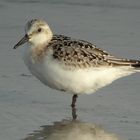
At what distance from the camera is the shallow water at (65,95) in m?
8.02

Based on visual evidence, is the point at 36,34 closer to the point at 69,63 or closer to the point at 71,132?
the point at 69,63

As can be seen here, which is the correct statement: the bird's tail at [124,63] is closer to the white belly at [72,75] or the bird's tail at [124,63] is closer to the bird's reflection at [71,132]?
the white belly at [72,75]

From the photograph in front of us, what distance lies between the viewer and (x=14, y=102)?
8812 millimetres

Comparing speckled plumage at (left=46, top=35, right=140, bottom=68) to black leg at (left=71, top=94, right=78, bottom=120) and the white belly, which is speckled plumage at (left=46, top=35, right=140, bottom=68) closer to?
the white belly

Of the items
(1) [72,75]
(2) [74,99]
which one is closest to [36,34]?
(1) [72,75]

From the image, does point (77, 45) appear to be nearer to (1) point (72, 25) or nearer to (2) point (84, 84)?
(2) point (84, 84)

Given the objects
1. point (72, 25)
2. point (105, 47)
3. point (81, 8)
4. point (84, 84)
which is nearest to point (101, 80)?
point (84, 84)

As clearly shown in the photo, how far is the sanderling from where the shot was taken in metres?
8.48

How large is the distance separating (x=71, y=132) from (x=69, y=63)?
43.3 inches

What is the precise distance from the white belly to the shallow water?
10.6 inches

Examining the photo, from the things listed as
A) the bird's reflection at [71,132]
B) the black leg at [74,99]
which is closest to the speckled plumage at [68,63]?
the black leg at [74,99]

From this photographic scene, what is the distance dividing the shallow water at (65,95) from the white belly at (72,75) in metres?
0.27

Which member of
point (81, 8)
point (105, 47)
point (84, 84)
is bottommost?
point (84, 84)

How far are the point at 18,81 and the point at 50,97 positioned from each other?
67 cm
